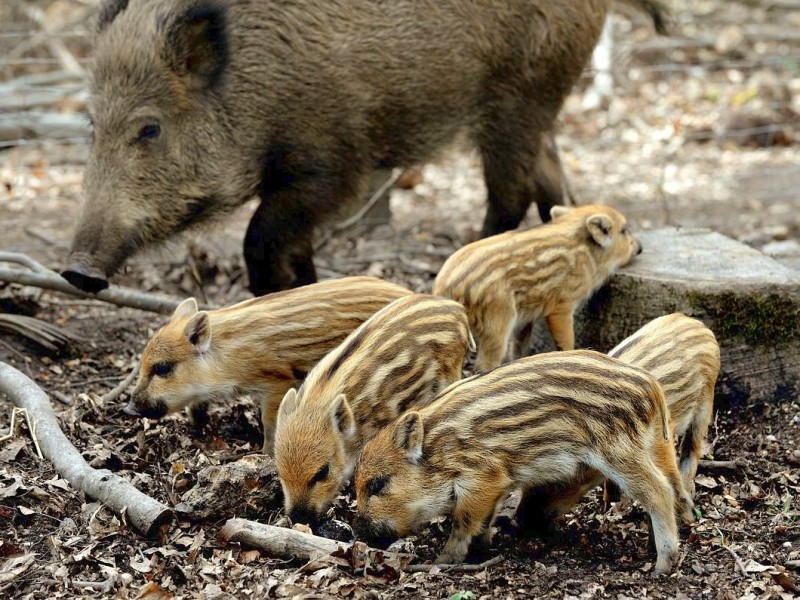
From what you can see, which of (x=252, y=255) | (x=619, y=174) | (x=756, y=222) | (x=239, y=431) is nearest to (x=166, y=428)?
(x=239, y=431)

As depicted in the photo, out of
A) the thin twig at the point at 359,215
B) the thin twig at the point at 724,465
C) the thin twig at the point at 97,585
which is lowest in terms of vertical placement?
the thin twig at the point at 359,215

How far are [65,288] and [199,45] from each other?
4.59ft

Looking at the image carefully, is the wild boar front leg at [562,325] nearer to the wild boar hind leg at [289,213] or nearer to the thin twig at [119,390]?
the wild boar hind leg at [289,213]

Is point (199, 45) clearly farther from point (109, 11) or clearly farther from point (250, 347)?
point (250, 347)

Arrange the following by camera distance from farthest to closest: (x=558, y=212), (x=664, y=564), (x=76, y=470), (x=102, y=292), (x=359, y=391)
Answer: (x=102, y=292) < (x=558, y=212) < (x=76, y=470) < (x=359, y=391) < (x=664, y=564)

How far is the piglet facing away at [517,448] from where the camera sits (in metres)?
3.32

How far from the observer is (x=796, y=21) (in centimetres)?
1304

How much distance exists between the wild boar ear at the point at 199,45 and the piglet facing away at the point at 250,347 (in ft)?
5.49

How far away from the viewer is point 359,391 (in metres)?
3.71

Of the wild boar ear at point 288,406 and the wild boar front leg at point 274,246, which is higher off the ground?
the wild boar ear at point 288,406

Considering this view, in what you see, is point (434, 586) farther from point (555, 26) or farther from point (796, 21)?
point (796, 21)

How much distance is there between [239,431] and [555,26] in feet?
10.00

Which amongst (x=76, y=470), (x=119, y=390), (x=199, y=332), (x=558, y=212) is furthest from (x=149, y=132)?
(x=76, y=470)

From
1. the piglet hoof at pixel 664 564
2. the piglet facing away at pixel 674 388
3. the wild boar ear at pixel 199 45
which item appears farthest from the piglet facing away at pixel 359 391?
the wild boar ear at pixel 199 45
